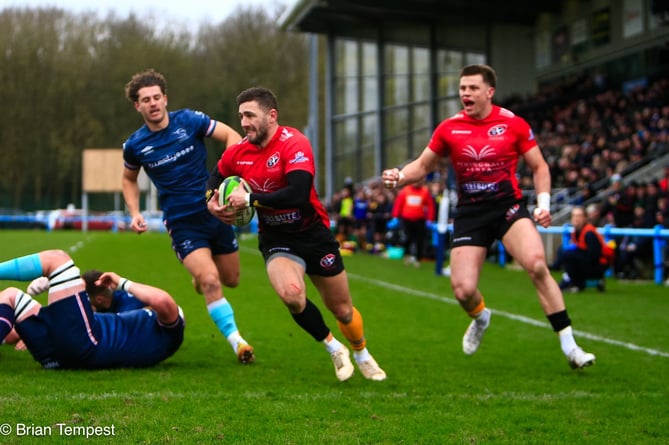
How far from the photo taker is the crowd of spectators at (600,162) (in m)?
17.8

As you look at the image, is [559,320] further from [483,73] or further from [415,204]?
[415,204]

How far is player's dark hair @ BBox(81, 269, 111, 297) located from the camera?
740cm

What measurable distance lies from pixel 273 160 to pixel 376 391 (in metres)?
1.78

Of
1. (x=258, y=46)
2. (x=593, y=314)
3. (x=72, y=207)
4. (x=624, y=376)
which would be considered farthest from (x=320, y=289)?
(x=72, y=207)

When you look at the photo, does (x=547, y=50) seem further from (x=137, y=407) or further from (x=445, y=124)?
(x=137, y=407)

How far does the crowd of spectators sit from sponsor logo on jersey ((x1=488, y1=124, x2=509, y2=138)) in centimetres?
958

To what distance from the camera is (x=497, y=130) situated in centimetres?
787

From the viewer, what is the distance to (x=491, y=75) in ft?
26.0

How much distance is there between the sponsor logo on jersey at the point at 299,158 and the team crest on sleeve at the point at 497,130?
5.66ft

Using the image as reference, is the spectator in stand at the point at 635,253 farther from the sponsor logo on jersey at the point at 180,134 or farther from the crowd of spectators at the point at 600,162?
the sponsor logo on jersey at the point at 180,134

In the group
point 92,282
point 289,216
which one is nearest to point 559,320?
point 289,216

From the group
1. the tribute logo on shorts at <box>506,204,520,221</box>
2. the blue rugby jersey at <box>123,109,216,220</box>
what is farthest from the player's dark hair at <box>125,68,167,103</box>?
the tribute logo on shorts at <box>506,204,520,221</box>

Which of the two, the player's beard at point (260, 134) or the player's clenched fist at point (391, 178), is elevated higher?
the player's beard at point (260, 134)

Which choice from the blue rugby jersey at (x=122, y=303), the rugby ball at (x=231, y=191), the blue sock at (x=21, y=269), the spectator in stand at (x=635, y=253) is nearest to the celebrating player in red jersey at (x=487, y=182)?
the rugby ball at (x=231, y=191)
